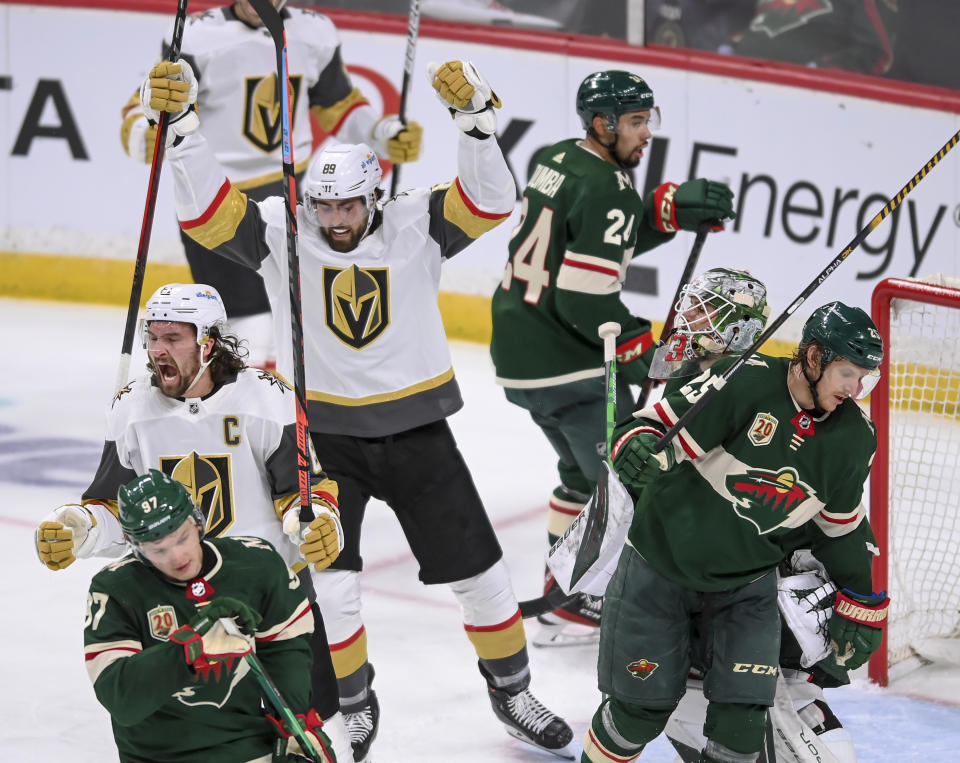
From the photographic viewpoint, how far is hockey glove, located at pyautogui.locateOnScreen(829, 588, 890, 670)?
3.06 meters

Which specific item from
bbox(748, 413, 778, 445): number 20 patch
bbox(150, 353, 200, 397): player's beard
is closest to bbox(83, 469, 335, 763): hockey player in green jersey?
bbox(150, 353, 200, 397): player's beard

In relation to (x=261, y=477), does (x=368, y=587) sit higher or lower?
lower

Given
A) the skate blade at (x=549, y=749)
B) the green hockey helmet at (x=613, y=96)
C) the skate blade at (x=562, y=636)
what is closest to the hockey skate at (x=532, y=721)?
the skate blade at (x=549, y=749)

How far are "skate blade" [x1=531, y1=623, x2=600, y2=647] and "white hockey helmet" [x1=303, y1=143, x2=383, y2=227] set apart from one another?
148cm

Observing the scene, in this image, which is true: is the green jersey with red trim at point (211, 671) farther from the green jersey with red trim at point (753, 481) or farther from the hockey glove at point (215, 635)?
the green jersey with red trim at point (753, 481)

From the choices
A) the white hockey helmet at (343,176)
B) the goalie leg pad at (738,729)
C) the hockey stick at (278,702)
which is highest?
the white hockey helmet at (343,176)

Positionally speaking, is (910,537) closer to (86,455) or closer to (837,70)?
(837,70)

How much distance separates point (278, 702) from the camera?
2559mm

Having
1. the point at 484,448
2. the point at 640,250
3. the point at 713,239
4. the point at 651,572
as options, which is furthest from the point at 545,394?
the point at 713,239

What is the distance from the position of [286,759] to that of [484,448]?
3.62 meters

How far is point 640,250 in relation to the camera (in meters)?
4.51

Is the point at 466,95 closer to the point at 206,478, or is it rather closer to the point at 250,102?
the point at 206,478

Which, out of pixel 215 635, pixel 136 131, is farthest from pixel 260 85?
pixel 215 635

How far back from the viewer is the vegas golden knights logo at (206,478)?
120 inches
